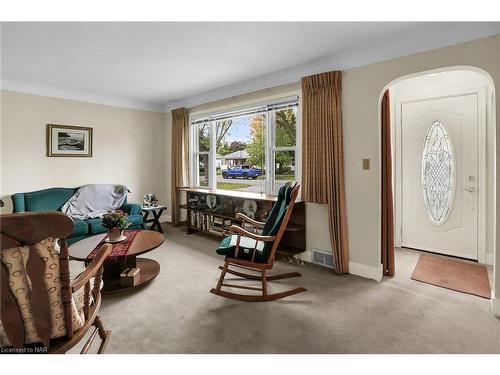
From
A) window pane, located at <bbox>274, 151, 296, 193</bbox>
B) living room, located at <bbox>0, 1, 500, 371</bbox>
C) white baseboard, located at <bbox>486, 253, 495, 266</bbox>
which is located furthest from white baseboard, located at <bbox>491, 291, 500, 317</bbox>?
window pane, located at <bbox>274, 151, 296, 193</bbox>

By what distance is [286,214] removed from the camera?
7.77 ft

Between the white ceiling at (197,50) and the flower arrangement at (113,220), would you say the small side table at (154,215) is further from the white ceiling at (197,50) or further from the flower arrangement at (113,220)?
the white ceiling at (197,50)

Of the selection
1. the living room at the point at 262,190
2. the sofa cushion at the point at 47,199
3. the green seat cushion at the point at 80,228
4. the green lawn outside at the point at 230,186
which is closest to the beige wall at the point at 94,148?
the living room at the point at 262,190

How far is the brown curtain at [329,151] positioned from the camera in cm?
292

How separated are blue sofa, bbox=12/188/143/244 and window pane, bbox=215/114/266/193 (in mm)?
1522

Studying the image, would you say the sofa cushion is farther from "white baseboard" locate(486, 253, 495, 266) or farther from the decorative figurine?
"white baseboard" locate(486, 253, 495, 266)

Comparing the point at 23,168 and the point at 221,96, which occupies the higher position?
the point at 221,96

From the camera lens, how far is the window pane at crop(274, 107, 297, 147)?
3572 millimetres

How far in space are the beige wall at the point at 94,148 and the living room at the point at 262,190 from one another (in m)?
0.03

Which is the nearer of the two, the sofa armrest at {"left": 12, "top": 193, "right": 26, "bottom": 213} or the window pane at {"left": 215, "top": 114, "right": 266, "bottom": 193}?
the sofa armrest at {"left": 12, "top": 193, "right": 26, "bottom": 213}

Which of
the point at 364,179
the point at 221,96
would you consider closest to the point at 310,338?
the point at 364,179
